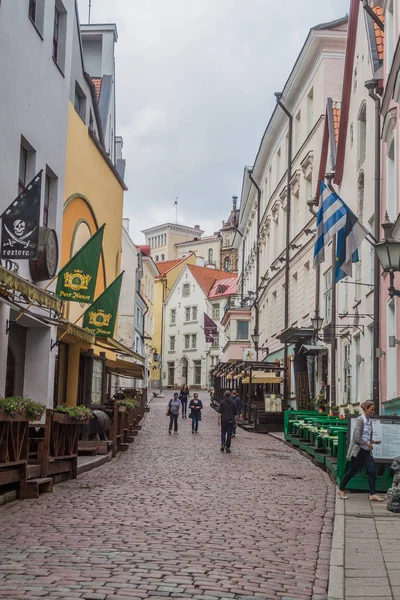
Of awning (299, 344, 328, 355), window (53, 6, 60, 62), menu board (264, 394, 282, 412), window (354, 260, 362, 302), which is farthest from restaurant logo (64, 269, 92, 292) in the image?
menu board (264, 394, 282, 412)

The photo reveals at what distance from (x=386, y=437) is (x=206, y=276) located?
84.6 meters

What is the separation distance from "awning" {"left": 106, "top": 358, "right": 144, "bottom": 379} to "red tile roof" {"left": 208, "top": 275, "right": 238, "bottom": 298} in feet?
168

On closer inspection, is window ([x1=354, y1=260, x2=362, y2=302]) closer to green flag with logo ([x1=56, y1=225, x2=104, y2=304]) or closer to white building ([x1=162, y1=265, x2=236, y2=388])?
green flag with logo ([x1=56, y1=225, x2=104, y2=304])

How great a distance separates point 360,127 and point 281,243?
1714cm

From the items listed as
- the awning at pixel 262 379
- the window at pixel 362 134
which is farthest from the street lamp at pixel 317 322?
the awning at pixel 262 379

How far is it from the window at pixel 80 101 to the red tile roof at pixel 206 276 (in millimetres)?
67086

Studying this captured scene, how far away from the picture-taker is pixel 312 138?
35.6 meters

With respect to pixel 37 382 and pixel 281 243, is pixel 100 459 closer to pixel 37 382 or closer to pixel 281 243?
pixel 37 382

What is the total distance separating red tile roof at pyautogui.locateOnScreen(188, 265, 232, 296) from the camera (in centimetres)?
9525

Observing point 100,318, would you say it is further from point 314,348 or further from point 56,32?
point 314,348

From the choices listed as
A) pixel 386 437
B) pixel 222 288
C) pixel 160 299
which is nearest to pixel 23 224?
pixel 386 437

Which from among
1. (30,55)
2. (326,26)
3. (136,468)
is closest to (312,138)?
(326,26)

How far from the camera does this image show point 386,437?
13602 millimetres

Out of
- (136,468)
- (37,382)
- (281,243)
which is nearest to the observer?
(136,468)
